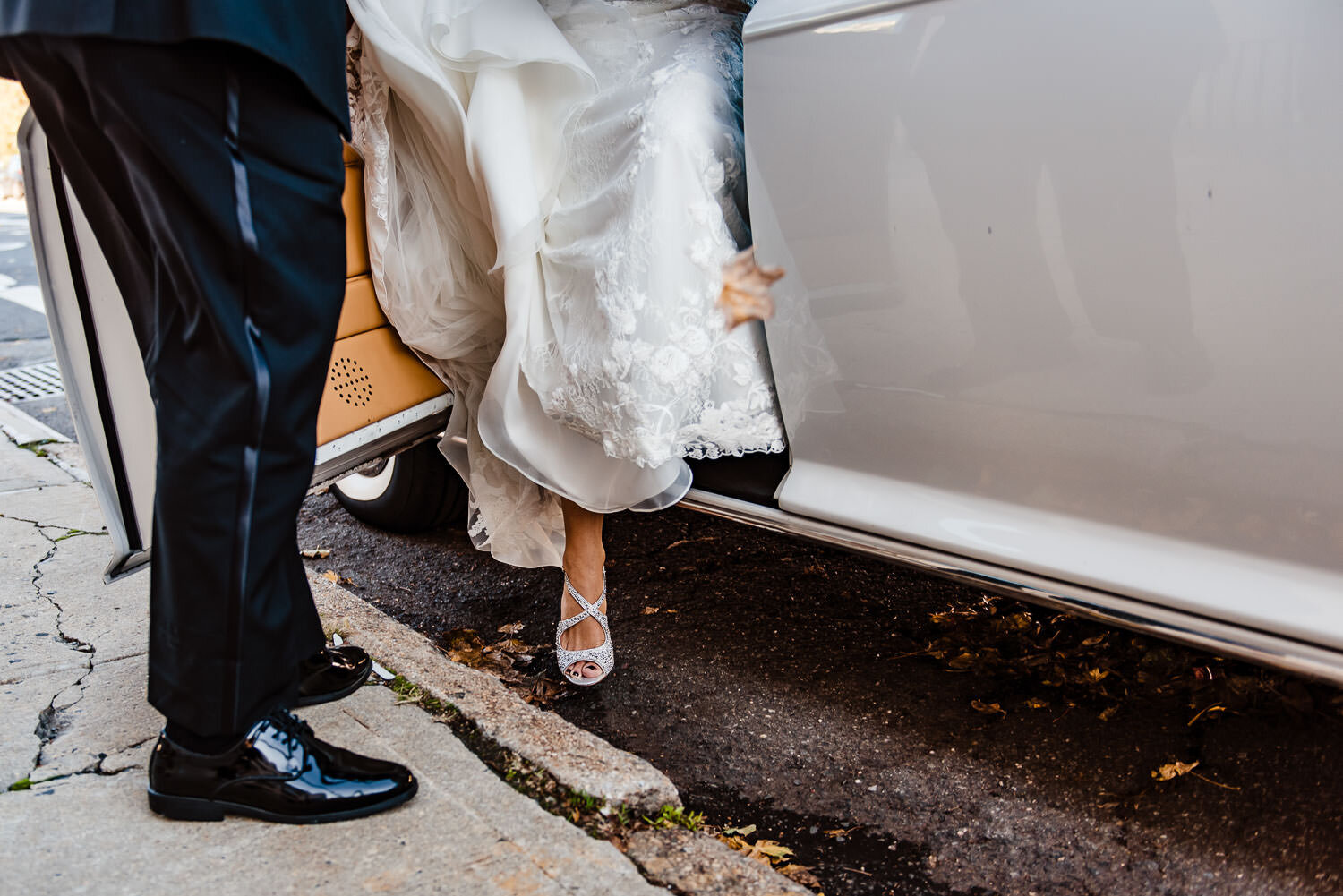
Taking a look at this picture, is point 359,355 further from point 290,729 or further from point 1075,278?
point 1075,278

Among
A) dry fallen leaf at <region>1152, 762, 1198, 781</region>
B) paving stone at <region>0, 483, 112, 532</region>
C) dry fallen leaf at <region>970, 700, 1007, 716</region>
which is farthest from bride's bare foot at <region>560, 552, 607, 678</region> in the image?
paving stone at <region>0, 483, 112, 532</region>

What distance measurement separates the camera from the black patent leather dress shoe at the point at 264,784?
1.38 metres

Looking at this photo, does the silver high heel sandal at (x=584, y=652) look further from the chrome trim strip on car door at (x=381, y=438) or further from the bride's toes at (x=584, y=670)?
the chrome trim strip on car door at (x=381, y=438)

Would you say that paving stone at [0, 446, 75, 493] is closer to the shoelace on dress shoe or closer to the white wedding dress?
the white wedding dress

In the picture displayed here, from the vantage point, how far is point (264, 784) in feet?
4.52

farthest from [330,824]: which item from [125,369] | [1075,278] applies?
[1075,278]

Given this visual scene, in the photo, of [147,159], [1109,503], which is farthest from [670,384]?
[147,159]

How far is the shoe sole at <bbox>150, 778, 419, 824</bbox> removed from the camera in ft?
4.55

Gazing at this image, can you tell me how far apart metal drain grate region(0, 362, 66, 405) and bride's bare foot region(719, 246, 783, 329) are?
345 centimetres

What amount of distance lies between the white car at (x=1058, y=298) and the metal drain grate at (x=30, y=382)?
9.13ft

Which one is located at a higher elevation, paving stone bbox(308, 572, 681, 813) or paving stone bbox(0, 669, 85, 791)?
paving stone bbox(0, 669, 85, 791)

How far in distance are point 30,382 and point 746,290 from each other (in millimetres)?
4135

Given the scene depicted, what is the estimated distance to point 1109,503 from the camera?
144 cm

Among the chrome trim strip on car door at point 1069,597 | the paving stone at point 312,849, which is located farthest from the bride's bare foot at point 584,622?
the paving stone at point 312,849
